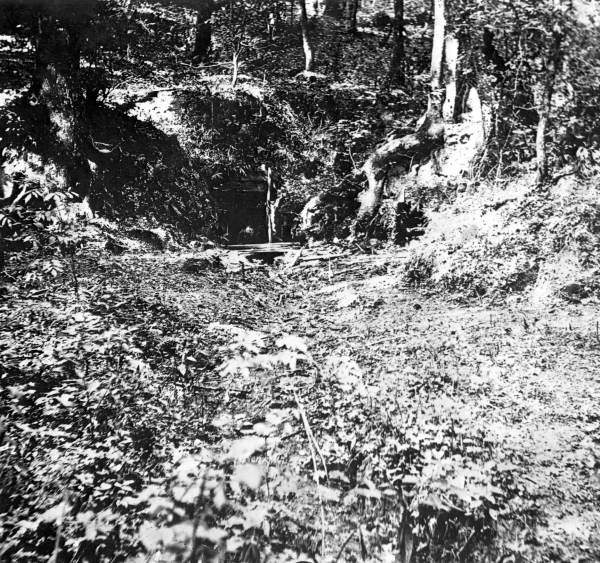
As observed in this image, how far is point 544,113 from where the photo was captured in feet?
19.3

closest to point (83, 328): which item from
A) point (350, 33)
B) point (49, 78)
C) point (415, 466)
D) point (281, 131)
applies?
point (415, 466)

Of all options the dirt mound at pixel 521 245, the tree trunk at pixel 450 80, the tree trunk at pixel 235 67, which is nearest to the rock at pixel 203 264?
the dirt mound at pixel 521 245

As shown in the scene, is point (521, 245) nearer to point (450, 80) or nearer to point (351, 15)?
point (450, 80)

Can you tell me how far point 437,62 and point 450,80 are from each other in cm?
49

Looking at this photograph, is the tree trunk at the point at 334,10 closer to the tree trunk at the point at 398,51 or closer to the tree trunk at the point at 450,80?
the tree trunk at the point at 398,51

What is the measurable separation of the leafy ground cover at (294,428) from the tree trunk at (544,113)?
2368 mm

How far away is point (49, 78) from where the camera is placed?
627 centimetres

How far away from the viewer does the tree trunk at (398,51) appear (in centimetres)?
878

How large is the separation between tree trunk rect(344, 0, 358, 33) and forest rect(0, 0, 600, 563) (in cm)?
172

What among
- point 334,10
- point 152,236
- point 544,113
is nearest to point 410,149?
point 544,113

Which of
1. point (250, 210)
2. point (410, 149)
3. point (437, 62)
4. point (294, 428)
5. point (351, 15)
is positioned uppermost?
point (351, 15)

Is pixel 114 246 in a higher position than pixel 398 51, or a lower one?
lower

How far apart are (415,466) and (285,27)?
950cm

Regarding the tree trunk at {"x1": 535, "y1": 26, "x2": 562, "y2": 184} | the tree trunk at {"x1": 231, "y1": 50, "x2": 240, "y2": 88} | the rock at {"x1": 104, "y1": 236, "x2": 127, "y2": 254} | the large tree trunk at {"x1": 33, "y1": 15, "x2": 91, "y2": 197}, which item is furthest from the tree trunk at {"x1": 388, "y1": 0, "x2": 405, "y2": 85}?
the rock at {"x1": 104, "y1": 236, "x2": 127, "y2": 254}
